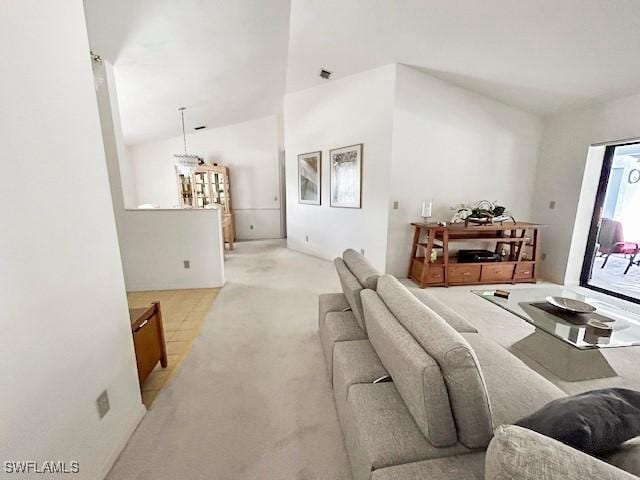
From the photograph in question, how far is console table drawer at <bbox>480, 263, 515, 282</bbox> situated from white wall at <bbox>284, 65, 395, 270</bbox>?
1398 mm

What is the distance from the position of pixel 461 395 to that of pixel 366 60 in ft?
12.6

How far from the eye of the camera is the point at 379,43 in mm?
2998

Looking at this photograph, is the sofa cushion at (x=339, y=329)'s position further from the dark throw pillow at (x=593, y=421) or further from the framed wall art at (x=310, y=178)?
the framed wall art at (x=310, y=178)

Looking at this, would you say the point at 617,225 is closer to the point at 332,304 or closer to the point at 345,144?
the point at 345,144

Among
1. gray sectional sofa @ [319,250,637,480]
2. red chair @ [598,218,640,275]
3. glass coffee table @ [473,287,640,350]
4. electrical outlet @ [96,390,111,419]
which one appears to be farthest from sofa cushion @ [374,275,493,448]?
red chair @ [598,218,640,275]

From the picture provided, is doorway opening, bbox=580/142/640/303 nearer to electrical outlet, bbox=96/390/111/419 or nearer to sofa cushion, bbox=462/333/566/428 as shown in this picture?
sofa cushion, bbox=462/333/566/428

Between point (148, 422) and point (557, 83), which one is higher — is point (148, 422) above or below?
below

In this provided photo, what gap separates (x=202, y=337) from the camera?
2371 millimetres

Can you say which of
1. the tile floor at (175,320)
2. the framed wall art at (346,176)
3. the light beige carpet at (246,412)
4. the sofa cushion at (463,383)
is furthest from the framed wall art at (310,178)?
the sofa cushion at (463,383)

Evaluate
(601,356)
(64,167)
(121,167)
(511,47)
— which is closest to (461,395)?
(64,167)

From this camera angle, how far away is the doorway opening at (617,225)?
3285mm

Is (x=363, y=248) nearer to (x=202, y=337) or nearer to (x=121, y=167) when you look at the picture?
(x=202, y=337)

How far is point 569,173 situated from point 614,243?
44.7 inches

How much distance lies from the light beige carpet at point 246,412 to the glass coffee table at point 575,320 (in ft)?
5.06
